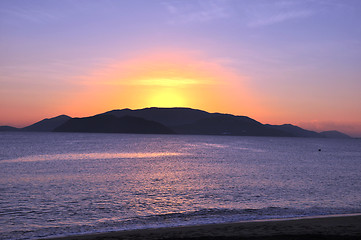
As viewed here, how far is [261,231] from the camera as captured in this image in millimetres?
16922

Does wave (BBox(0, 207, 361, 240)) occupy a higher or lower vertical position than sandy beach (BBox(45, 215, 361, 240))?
lower

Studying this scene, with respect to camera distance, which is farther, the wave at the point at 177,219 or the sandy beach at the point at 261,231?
the wave at the point at 177,219

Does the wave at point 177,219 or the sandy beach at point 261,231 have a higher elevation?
the sandy beach at point 261,231

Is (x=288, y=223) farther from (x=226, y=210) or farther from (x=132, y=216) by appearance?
(x=132, y=216)

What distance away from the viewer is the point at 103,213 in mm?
22328

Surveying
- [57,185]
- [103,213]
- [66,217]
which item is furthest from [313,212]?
[57,185]

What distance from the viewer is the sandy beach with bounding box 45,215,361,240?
15789mm

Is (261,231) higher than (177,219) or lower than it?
higher

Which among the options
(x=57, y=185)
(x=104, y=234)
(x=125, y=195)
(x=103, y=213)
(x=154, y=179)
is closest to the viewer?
(x=104, y=234)

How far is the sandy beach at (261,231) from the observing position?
622 inches

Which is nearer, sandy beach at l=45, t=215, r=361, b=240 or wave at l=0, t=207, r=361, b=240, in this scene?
sandy beach at l=45, t=215, r=361, b=240

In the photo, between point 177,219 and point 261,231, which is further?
point 177,219

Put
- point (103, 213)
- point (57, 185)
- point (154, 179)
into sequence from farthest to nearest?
point (154, 179) < point (57, 185) < point (103, 213)

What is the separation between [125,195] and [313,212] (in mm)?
15979
